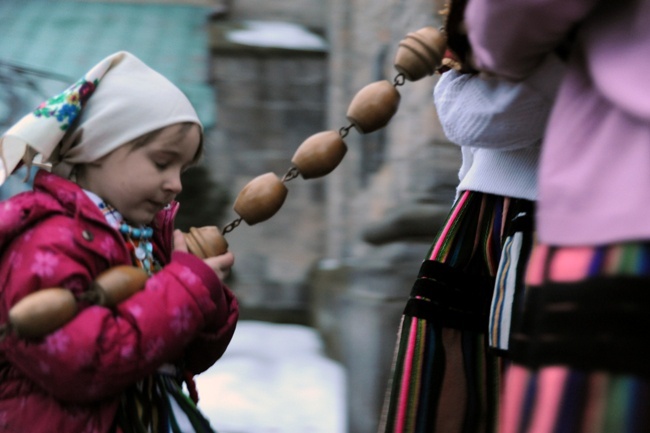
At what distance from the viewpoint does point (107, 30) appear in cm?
777

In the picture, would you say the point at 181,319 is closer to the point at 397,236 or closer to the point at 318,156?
the point at 318,156

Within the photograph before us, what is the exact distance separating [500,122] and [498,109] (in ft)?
0.10

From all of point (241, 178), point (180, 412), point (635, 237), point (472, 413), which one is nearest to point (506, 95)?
point (635, 237)

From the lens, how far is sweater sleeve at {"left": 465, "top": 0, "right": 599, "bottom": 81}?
1240 mm

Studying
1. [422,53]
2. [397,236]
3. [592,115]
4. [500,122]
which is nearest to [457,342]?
[500,122]

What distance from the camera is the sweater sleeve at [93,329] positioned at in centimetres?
146

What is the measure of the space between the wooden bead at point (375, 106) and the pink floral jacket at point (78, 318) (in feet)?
1.36

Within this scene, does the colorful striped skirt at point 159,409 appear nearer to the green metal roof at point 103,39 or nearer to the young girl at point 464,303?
the young girl at point 464,303

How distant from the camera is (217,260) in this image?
5.49 feet

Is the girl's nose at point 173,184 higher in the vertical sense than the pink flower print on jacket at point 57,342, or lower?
higher

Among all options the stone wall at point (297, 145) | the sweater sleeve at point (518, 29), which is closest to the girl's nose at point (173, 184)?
the sweater sleeve at point (518, 29)

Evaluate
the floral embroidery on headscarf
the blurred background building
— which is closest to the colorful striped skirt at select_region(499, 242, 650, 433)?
the floral embroidery on headscarf

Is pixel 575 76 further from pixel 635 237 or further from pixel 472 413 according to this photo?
pixel 472 413

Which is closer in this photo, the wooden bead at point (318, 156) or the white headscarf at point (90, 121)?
the white headscarf at point (90, 121)
